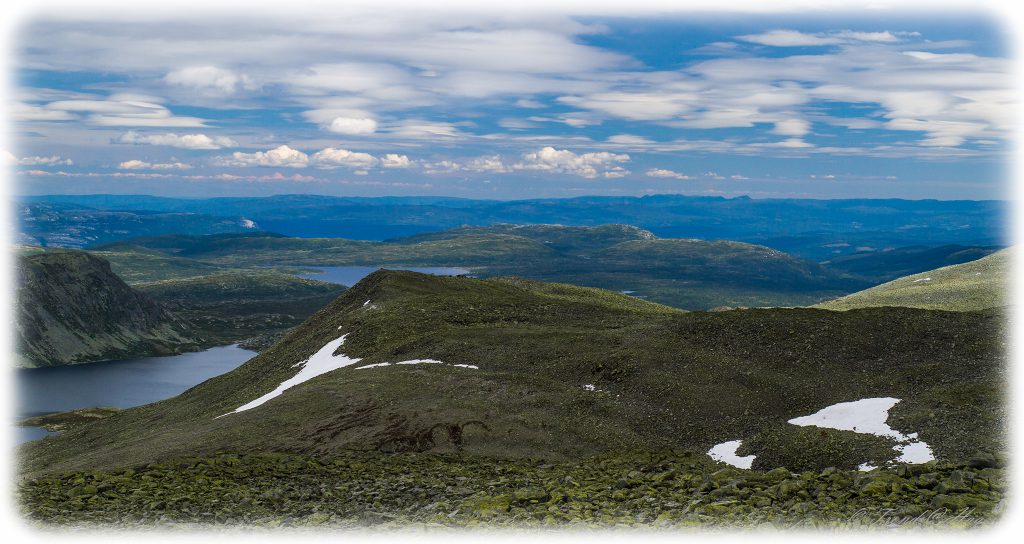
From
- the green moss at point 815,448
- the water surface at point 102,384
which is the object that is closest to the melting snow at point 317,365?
the green moss at point 815,448

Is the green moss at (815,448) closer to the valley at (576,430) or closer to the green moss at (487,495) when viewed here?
the valley at (576,430)

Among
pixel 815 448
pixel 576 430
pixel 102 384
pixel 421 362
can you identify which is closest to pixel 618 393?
pixel 576 430

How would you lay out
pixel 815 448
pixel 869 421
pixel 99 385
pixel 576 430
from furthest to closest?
pixel 99 385 → pixel 576 430 → pixel 869 421 → pixel 815 448

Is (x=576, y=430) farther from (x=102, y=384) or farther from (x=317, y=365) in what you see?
(x=102, y=384)

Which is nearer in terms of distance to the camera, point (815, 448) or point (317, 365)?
point (815, 448)

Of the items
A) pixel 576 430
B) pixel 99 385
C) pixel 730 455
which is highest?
pixel 576 430

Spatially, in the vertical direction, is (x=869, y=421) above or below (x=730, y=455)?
above
